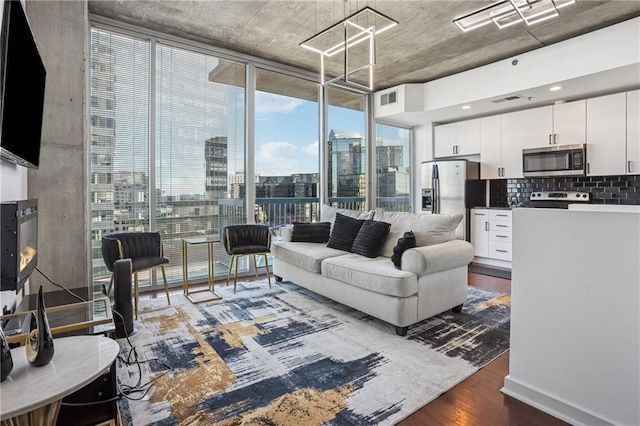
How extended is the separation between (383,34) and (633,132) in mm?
3198

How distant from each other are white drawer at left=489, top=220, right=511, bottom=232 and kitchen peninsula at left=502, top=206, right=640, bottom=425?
365 cm

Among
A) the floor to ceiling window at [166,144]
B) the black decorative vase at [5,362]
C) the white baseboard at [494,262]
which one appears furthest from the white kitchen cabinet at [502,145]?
the black decorative vase at [5,362]

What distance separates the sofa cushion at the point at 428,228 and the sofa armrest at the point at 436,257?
0.10 metres

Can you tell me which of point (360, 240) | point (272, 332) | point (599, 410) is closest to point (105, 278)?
point (272, 332)

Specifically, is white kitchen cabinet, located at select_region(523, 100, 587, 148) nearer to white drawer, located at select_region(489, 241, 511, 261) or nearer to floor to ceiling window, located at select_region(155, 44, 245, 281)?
white drawer, located at select_region(489, 241, 511, 261)

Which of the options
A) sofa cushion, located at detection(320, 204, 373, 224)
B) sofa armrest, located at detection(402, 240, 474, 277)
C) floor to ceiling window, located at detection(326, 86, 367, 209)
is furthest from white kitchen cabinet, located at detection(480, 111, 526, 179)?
sofa armrest, located at detection(402, 240, 474, 277)

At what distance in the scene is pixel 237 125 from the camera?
468 centimetres

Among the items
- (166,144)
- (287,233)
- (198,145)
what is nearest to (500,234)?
(287,233)

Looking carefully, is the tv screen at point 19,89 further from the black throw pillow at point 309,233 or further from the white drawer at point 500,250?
the white drawer at point 500,250

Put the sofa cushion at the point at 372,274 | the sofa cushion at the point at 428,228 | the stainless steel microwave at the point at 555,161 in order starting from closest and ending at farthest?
the sofa cushion at the point at 372,274 < the sofa cushion at the point at 428,228 < the stainless steel microwave at the point at 555,161

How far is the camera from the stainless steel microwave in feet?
15.0

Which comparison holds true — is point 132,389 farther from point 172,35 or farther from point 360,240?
point 172,35

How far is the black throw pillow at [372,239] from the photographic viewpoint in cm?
349

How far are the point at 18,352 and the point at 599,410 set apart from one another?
248cm
